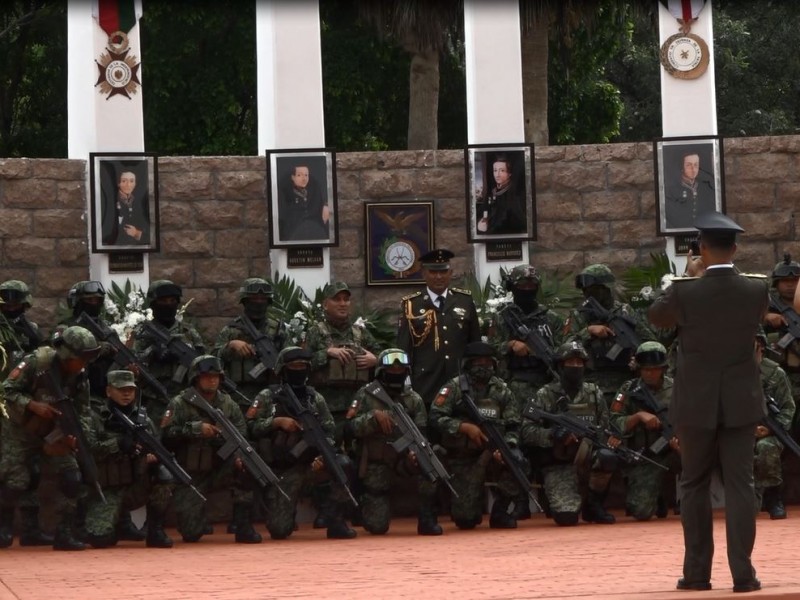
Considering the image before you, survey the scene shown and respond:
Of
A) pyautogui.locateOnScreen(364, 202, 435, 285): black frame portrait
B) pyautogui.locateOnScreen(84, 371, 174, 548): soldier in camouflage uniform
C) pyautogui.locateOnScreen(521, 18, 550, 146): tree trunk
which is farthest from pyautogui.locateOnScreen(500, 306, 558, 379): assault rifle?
pyautogui.locateOnScreen(521, 18, 550, 146): tree trunk

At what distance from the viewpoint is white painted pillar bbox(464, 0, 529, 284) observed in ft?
58.5

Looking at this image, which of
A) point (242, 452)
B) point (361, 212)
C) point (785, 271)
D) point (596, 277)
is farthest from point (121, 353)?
point (785, 271)

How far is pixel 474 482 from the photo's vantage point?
47.2 ft

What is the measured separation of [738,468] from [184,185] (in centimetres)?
878

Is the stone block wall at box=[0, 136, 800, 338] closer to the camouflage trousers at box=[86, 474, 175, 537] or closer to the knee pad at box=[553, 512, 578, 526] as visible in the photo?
the camouflage trousers at box=[86, 474, 175, 537]

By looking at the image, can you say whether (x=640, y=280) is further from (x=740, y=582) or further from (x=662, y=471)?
(x=740, y=582)

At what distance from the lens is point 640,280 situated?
1717cm

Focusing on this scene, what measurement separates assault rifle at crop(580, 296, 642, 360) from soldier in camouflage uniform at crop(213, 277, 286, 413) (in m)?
2.64

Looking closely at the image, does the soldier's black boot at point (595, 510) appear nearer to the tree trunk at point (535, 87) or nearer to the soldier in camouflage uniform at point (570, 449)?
the soldier in camouflage uniform at point (570, 449)

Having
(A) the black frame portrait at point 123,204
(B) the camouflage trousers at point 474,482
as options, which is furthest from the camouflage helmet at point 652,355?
(A) the black frame portrait at point 123,204

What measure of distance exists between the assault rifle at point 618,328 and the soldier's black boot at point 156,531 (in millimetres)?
4085

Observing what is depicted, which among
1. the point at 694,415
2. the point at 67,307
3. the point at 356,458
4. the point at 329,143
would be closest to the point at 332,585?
the point at 694,415

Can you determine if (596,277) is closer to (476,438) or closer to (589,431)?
(589,431)

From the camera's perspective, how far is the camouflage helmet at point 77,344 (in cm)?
1335
